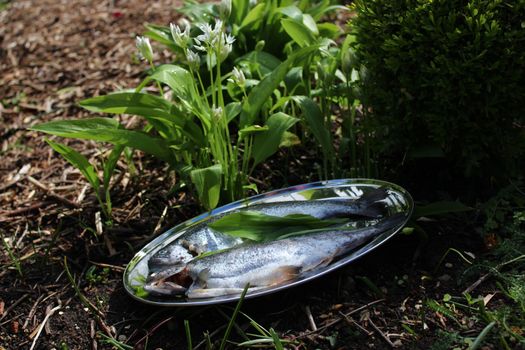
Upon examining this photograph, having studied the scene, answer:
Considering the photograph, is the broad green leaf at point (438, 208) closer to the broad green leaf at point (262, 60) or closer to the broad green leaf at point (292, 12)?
the broad green leaf at point (262, 60)

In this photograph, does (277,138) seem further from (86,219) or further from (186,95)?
(86,219)

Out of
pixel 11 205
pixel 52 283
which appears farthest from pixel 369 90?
pixel 11 205

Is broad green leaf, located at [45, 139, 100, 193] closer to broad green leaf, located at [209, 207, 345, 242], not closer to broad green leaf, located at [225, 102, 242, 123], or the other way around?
broad green leaf, located at [225, 102, 242, 123]

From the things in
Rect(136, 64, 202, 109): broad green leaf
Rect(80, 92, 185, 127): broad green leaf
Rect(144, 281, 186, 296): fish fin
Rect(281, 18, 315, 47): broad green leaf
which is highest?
Rect(281, 18, 315, 47): broad green leaf

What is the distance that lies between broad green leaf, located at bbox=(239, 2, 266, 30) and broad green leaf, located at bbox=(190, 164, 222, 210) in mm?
1063

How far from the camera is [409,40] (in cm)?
261

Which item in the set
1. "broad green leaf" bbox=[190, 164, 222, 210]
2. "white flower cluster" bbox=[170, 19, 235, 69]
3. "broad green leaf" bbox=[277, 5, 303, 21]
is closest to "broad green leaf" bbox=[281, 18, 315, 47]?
"broad green leaf" bbox=[277, 5, 303, 21]

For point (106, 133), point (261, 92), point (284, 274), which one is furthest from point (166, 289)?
point (261, 92)

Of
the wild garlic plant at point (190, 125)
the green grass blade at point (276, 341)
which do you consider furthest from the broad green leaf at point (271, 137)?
the green grass blade at point (276, 341)

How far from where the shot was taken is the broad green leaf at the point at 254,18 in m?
3.40

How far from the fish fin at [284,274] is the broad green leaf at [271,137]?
Result: 2.23ft

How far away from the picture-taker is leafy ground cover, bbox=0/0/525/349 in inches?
89.7

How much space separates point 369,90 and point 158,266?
1.14 m

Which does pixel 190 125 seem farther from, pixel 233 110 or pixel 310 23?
pixel 310 23
